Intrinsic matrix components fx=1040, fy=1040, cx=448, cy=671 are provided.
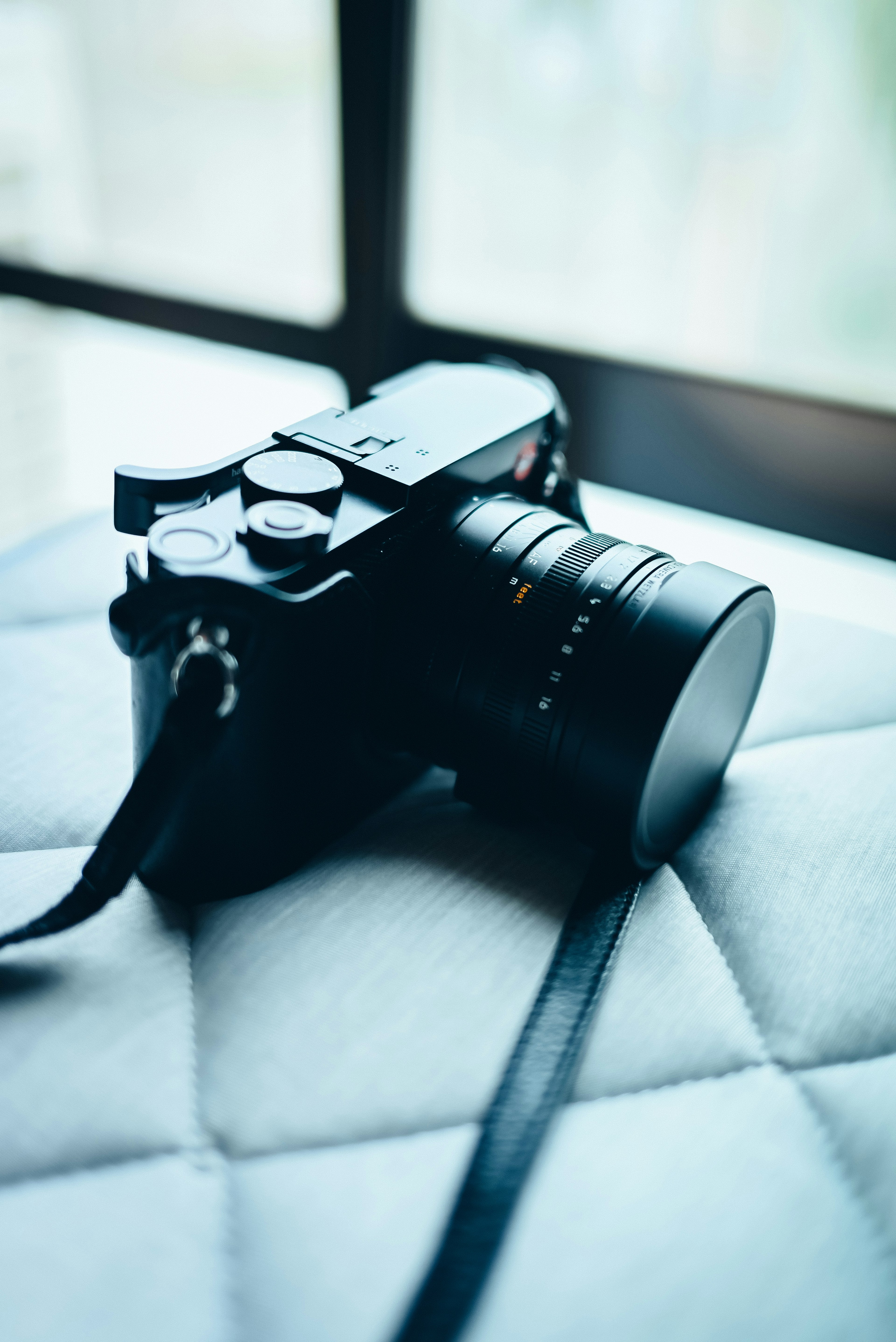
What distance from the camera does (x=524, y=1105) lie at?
46 centimetres

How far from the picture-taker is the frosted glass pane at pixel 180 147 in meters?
0.98

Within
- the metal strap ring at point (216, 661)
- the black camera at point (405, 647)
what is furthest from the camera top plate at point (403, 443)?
the metal strap ring at point (216, 661)

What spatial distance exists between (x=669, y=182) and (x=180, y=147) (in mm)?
527

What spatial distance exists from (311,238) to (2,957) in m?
0.79

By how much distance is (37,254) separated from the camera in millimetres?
1207

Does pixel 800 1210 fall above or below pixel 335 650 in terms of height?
below

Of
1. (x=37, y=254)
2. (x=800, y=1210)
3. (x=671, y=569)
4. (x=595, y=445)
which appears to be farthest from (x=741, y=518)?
(x=37, y=254)

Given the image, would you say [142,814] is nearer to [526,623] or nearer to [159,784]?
[159,784]

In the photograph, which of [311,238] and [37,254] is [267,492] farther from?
[37,254]

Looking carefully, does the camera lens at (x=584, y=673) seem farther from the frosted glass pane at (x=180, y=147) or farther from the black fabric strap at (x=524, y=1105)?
the frosted glass pane at (x=180, y=147)

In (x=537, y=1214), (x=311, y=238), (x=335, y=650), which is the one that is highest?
(x=311, y=238)

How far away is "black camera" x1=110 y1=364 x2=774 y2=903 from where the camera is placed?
50 centimetres

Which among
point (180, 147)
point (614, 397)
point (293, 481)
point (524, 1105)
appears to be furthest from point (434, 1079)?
point (180, 147)

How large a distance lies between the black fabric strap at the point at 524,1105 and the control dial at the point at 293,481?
253 millimetres
